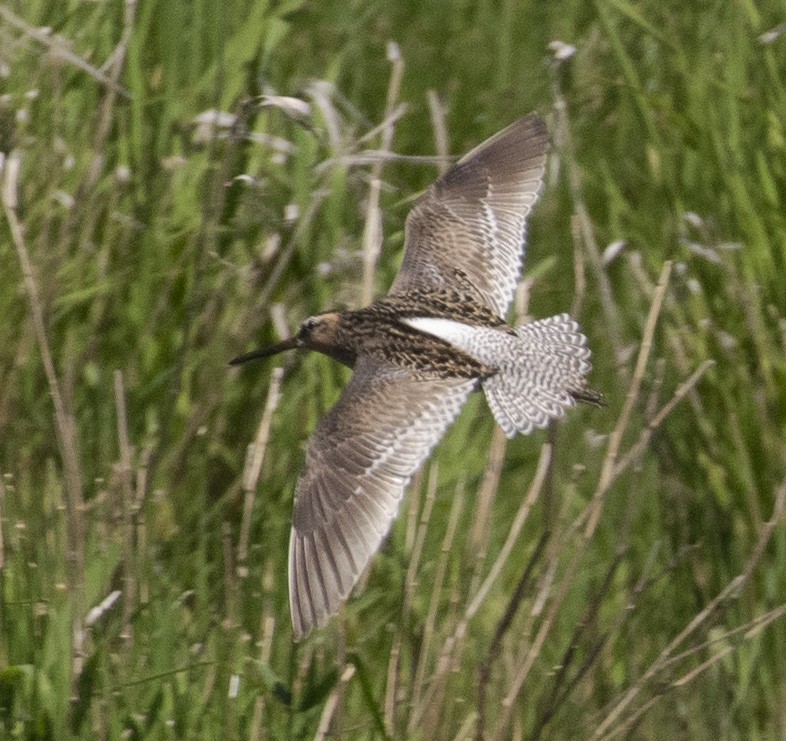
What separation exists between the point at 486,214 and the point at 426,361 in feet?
2.18

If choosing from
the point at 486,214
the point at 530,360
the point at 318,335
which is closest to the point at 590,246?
the point at 486,214

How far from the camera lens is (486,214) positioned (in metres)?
Result: 3.73

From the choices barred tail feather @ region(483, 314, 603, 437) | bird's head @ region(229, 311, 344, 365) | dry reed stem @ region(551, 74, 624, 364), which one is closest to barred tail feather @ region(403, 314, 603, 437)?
barred tail feather @ region(483, 314, 603, 437)

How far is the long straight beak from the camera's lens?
333 centimetres

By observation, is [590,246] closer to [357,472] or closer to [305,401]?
[305,401]

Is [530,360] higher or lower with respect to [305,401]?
higher

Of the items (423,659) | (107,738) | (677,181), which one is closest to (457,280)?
(677,181)

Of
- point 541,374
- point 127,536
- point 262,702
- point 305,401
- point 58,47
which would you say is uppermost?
point 58,47

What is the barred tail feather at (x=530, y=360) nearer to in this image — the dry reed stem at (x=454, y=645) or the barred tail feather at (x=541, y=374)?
the barred tail feather at (x=541, y=374)

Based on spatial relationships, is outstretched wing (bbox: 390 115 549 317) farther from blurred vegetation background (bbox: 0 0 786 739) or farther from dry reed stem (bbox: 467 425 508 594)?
dry reed stem (bbox: 467 425 508 594)

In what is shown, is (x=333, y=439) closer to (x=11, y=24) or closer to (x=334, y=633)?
(x=334, y=633)

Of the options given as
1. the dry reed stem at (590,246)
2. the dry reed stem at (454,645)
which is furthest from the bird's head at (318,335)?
the dry reed stem at (454,645)

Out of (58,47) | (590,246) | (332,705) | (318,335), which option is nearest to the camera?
(332,705)

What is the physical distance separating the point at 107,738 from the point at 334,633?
1.88 ft
